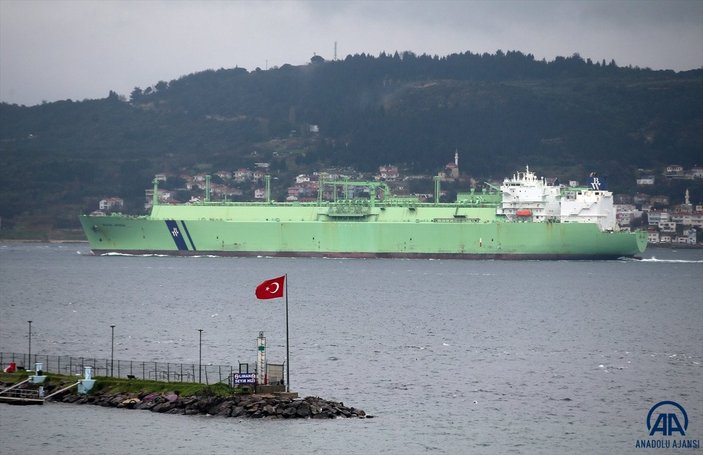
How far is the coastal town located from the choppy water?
70.4 meters

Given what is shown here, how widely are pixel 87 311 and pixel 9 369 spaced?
904 inches

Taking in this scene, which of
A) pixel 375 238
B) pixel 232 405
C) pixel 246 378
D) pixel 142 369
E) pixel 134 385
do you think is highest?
pixel 375 238

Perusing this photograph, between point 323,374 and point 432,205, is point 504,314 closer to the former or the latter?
point 323,374

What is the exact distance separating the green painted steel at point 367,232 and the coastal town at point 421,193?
4940 centimetres

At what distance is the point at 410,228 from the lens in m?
91.1

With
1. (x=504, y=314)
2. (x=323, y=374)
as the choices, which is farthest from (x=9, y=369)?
(x=504, y=314)

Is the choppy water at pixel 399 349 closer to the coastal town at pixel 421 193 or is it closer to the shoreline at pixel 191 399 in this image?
the shoreline at pixel 191 399

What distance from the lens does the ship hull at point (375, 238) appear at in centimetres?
8906

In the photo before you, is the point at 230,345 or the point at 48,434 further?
the point at 230,345

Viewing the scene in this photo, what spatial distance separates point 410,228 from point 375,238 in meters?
2.75

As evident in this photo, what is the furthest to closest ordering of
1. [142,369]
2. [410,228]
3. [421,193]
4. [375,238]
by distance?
[421,193] → [375,238] → [410,228] → [142,369]

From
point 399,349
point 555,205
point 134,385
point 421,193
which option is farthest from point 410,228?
point 421,193

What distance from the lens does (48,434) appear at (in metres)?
28.5

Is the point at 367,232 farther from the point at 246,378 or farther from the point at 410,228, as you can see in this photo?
the point at 246,378
